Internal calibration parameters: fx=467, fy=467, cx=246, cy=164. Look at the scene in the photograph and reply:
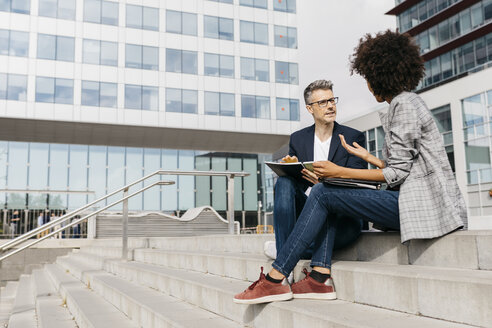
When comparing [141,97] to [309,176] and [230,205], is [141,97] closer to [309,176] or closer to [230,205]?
[230,205]

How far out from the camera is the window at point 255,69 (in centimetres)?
2645

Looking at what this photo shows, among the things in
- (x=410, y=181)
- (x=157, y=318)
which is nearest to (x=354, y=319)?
(x=410, y=181)

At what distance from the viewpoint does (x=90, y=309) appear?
4.50 metres

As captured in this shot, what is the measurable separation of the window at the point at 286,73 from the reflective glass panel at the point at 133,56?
25.4ft

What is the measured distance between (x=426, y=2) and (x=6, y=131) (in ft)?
90.0

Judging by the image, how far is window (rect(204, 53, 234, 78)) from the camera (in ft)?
85.2

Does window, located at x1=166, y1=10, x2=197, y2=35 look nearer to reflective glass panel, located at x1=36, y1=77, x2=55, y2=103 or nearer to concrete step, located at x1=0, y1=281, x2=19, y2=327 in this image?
reflective glass panel, located at x1=36, y1=77, x2=55, y2=103

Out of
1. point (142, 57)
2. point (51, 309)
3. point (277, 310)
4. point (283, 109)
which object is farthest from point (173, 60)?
point (277, 310)

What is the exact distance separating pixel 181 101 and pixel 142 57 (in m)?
3.12

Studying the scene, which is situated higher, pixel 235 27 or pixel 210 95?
pixel 235 27

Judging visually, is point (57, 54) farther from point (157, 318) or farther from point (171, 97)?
point (157, 318)

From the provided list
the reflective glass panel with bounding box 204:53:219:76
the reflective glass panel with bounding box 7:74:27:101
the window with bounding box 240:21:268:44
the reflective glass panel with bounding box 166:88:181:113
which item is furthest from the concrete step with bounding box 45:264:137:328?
the window with bounding box 240:21:268:44

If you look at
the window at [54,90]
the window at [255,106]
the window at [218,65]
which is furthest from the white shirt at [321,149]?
the window at [218,65]

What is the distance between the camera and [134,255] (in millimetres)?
7434
